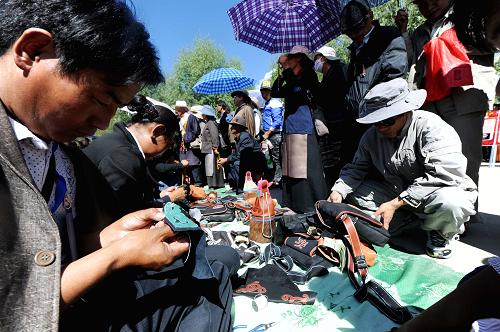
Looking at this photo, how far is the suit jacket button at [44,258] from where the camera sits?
89 cm

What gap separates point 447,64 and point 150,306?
297 cm

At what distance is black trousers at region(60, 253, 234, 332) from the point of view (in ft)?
3.96

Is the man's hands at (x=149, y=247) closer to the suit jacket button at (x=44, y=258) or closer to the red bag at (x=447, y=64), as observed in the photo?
the suit jacket button at (x=44, y=258)

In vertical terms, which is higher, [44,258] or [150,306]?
[44,258]

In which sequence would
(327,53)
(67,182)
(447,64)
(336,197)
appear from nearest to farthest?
(67,182) → (447,64) → (336,197) → (327,53)

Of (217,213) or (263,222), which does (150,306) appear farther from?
(217,213)

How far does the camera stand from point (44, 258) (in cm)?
90

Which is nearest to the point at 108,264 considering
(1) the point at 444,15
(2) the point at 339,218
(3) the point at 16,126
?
(3) the point at 16,126

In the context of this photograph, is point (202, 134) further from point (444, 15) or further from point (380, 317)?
point (380, 317)

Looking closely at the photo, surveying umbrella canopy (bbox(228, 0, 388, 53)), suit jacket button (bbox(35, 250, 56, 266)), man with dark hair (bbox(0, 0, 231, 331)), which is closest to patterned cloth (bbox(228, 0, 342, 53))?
umbrella canopy (bbox(228, 0, 388, 53))

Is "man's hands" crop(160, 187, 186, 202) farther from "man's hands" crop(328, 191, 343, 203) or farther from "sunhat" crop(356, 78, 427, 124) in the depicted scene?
"sunhat" crop(356, 78, 427, 124)

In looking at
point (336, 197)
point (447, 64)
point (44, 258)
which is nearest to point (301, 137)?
point (336, 197)

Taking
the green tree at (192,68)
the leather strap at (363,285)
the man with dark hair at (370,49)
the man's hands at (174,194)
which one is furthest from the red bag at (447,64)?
the green tree at (192,68)

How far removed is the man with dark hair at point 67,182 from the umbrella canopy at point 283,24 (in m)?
4.19
